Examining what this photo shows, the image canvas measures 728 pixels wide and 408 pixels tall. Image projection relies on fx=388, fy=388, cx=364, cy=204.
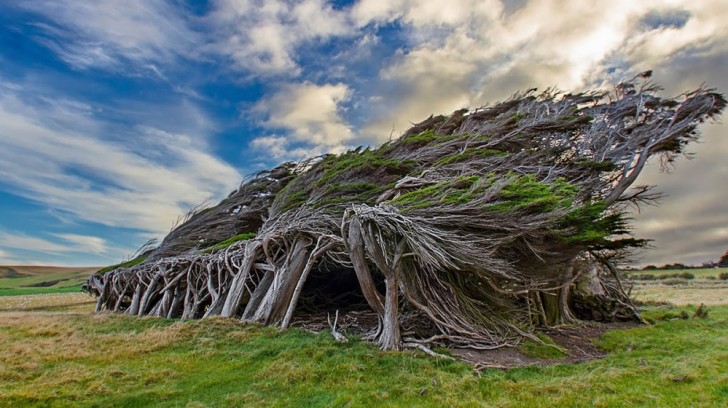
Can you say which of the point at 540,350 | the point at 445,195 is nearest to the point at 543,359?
the point at 540,350

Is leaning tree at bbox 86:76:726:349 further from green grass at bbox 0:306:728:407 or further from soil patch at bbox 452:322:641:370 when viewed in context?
green grass at bbox 0:306:728:407

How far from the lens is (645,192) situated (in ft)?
38.8

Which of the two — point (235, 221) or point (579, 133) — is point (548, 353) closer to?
point (579, 133)

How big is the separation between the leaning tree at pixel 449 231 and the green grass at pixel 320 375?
1547 millimetres

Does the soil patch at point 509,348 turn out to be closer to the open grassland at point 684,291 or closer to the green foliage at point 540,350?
the green foliage at point 540,350

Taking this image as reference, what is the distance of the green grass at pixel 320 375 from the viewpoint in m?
4.87

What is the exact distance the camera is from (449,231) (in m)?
6.80

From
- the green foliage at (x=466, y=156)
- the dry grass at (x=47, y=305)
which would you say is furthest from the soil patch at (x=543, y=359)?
the dry grass at (x=47, y=305)

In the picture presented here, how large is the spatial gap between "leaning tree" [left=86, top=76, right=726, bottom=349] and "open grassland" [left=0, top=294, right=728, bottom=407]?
157 centimetres

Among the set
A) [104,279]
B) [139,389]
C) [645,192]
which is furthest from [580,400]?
[104,279]

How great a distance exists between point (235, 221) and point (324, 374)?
11576 mm

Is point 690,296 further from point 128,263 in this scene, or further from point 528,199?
point 128,263

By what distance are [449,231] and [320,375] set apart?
3159 mm

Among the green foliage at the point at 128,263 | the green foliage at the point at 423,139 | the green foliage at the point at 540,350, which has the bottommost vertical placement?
the green foliage at the point at 540,350
